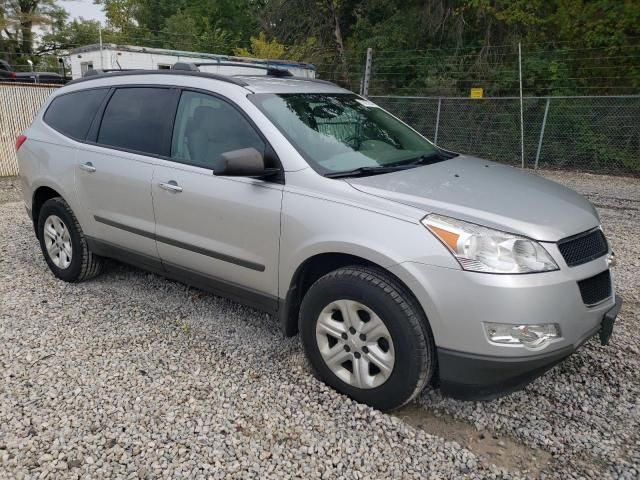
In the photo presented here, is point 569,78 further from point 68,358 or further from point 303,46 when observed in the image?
point 68,358

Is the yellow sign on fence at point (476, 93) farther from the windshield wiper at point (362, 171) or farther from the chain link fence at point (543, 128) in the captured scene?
the windshield wiper at point (362, 171)

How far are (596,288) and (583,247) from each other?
22 cm

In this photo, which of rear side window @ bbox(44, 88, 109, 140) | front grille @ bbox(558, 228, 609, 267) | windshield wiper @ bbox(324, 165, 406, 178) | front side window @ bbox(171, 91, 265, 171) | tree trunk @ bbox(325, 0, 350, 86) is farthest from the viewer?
tree trunk @ bbox(325, 0, 350, 86)

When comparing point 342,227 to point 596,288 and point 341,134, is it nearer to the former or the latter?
point 341,134

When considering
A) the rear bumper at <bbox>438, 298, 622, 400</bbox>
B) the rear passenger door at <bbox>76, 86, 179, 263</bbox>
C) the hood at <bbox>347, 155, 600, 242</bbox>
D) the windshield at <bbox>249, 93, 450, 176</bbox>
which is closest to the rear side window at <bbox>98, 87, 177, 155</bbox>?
the rear passenger door at <bbox>76, 86, 179, 263</bbox>

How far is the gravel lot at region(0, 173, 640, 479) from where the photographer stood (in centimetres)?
245

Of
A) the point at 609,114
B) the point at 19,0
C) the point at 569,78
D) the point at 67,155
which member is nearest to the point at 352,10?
the point at 569,78

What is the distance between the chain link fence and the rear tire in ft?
32.1

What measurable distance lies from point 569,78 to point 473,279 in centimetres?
1181

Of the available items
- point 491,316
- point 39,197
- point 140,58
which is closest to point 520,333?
point 491,316

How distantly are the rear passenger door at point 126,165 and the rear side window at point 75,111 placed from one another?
0.13 metres

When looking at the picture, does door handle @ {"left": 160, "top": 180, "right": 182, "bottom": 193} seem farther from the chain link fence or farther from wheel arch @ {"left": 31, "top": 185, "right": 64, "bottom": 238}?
the chain link fence

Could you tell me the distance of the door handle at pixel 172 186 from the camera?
346 cm

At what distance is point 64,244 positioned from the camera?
4602mm
